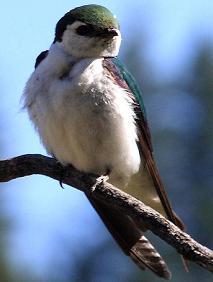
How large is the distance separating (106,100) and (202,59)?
13288 millimetres

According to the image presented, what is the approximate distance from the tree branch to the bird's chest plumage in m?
0.13

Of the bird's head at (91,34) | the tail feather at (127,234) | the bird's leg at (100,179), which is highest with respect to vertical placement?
the bird's head at (91,34)

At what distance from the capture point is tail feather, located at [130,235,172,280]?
722 centimetres

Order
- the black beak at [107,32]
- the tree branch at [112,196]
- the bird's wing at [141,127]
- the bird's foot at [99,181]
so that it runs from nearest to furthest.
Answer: the tree branch at [112,196] < the bird's foot at [99,181] < the black beak at [107,32] < the bird's wing at [141,127]

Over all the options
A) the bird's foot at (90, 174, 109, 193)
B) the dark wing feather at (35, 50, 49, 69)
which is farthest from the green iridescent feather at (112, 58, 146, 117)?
the bird's foot at (90, 174, 109, 193)

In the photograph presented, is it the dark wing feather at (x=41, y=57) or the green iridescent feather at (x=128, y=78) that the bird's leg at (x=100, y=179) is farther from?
the dark wing feather at (x=41, y=57)

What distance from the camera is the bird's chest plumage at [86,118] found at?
705cm

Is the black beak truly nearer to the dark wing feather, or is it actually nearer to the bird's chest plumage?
the bird's chest plumage

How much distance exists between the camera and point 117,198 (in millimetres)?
6699

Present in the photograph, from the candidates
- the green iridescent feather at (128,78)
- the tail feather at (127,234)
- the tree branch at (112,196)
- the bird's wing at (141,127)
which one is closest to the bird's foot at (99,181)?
the tree branch at (112,196)

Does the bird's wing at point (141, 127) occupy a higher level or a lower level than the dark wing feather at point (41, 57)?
lower

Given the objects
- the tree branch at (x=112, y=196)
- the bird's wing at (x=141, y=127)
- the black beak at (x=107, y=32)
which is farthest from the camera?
the bird's wing at (x=141, y=127)

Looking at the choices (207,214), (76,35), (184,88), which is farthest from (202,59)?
(76,35)

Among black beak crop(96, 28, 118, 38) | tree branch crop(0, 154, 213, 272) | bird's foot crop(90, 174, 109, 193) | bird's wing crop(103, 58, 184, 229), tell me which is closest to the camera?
tree branch crop(0, 154, 213, 272)
